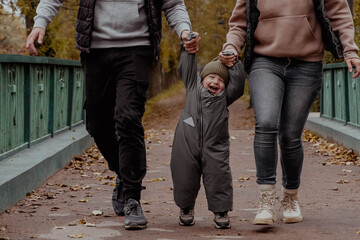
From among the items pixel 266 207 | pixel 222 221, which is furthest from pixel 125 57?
pixel 266 207

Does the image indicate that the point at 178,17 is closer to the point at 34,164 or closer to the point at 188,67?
the point at 188,67

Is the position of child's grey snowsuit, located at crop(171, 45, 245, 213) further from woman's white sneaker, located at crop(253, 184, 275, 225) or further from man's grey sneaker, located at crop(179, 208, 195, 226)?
woman's white sneaker, located at crop(253, 184, 275, 225)

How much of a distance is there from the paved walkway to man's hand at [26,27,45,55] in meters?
1.22

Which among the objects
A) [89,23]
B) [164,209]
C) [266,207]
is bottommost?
[164,209]

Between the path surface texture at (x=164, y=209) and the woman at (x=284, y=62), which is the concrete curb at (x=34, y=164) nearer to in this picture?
the path surface texture at (x=164, y=209)

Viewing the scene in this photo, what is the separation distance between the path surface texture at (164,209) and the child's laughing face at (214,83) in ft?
3.10

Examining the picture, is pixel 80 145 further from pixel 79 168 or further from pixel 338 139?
pixel 338 139

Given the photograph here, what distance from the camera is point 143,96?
5.26m

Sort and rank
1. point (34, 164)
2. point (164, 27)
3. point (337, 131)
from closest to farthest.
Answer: point (34, 164), point (337, 131), point (164, 27)

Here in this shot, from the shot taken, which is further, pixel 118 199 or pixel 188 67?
pixel 118 199

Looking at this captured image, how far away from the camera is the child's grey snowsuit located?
5.07m

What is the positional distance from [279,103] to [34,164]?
2.93 m

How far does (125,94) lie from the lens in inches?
204

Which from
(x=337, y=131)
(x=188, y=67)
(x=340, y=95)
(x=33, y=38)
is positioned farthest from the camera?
(x=340, y=95)
